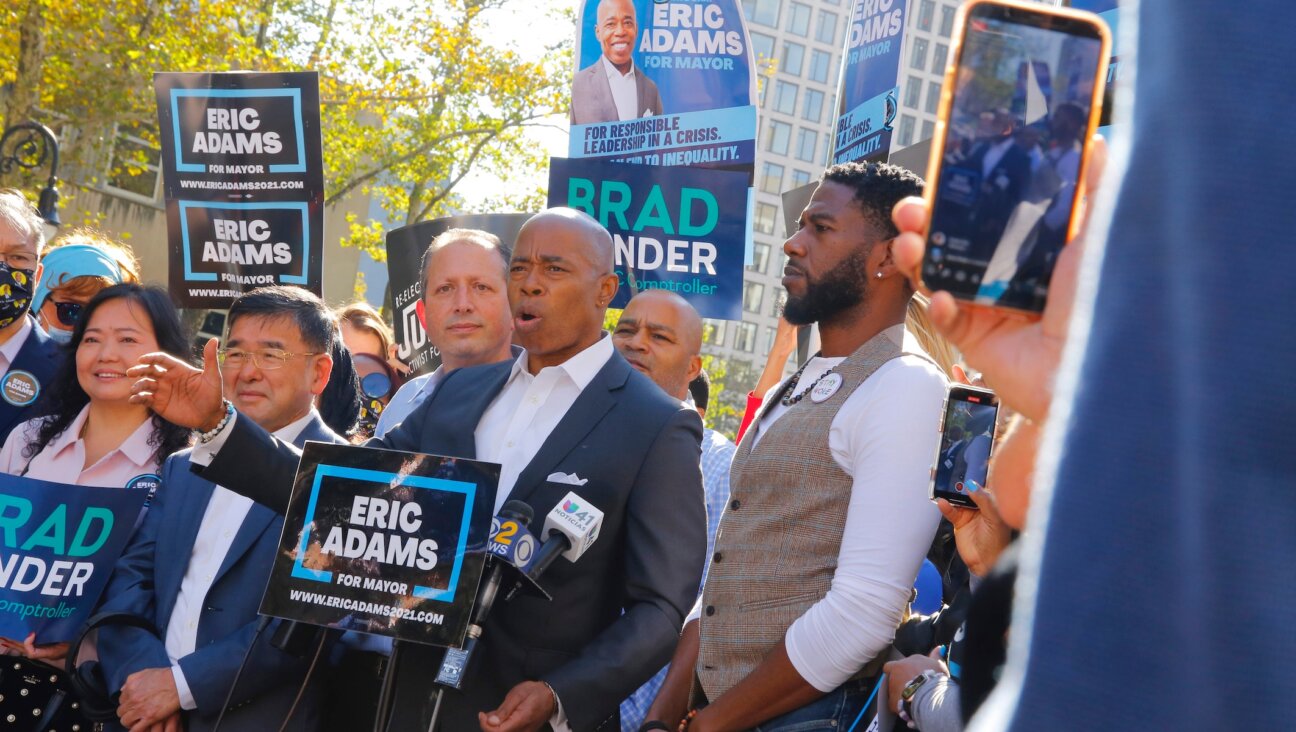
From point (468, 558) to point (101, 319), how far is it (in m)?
2.52

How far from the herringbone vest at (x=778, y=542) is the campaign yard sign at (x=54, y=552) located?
199 cm

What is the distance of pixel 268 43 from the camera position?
22766 mm

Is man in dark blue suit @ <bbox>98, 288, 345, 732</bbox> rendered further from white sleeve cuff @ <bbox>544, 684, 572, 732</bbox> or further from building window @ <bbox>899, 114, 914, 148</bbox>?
building window @ <bbox>899, 114, 914, 148</bbox>

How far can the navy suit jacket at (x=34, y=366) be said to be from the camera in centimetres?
502

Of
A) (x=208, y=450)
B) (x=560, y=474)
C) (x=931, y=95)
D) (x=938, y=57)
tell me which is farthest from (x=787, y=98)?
(x=208, y=450)

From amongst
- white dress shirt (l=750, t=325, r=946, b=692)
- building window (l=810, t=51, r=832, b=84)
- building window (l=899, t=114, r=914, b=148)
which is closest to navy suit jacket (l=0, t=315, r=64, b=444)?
white dress shirt (l=750, t=325, r=946, b=692)

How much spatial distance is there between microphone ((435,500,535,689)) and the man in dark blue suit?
0.86m

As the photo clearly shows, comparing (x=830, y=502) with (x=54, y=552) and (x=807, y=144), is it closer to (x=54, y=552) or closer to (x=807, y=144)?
(x=54, y=552)

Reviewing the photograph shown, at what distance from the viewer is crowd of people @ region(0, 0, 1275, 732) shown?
753 millimetres

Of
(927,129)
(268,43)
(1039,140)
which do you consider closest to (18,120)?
(268,43)

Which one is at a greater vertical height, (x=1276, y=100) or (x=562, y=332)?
(x=1276, y=100)

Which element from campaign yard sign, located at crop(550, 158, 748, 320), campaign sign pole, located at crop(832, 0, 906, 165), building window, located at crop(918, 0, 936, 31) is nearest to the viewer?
campaign sign pole, located at crop(832, 0, 906, 165)

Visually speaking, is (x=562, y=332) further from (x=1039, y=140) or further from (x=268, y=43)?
(x=268, y=43)

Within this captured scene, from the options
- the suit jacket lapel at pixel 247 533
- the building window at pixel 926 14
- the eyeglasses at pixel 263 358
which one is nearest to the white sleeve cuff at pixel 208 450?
the suit jacket lapel at pixel 247 533
